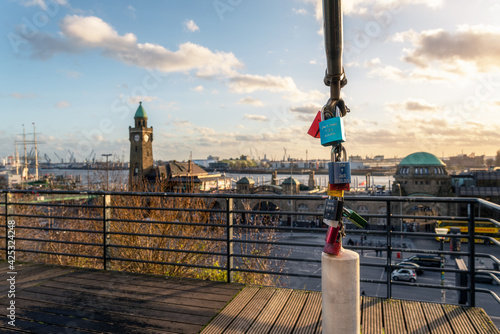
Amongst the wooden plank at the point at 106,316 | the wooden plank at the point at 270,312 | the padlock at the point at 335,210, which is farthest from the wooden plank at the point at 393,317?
the wooden plank at the point at 106,316

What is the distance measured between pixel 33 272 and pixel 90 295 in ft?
5.55

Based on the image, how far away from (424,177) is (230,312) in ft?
215

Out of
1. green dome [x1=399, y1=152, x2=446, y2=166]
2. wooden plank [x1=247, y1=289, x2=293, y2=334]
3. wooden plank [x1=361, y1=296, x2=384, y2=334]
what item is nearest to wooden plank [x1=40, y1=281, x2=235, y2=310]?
wooden plank [x1=247, y1=289, x2=293, y2=334]

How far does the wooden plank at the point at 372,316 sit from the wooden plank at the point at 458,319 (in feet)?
2.20

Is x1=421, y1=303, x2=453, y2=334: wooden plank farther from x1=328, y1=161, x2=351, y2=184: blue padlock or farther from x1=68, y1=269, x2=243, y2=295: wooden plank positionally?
x1=68, y1=269, x2=243, y2=295: wooden plank

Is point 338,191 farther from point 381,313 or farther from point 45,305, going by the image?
point 45,305

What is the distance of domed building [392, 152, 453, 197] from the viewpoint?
61.0 m

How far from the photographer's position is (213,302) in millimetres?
4094

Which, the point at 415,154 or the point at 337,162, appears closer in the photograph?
the point at 337,162

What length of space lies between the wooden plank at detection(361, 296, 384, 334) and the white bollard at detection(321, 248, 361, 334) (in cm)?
77

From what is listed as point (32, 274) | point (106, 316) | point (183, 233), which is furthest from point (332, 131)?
point (183, 233)

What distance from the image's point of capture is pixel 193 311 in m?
3.85

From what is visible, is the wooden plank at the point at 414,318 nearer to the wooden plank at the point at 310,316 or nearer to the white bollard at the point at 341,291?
the wooden plank at the point at 310,316

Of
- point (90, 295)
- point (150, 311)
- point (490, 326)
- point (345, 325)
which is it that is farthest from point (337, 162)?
point (90, 295)
